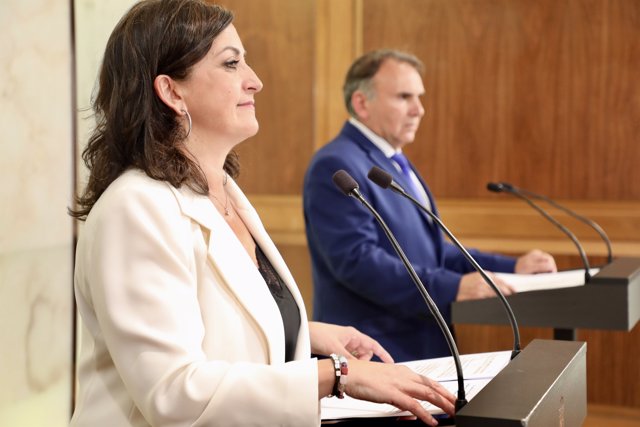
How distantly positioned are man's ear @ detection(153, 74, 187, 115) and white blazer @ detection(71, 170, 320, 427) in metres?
0.17

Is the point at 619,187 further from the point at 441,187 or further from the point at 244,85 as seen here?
Answer: the point at 244,85

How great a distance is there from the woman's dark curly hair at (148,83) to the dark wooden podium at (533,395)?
2.03 ft

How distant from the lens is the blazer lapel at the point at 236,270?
1661 mm

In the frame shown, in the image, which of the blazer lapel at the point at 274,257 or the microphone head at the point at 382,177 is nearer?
the blazer lapel at the point at 274,257

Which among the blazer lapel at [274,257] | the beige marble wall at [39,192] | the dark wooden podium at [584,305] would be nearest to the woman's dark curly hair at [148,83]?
the blazer lapel at [274,257]

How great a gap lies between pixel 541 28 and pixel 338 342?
366 centimetres

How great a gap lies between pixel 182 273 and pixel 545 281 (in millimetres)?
A: 1929

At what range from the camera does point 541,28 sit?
520 cm

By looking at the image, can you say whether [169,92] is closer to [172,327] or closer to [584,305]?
[172,327]

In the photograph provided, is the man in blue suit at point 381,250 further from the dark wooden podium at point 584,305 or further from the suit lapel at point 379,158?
the dark wooden podium at point 584,305

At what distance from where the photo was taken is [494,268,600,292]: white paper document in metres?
3.08

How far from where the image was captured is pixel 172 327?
1.53 meters

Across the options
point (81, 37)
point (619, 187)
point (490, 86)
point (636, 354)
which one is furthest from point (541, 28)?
point (81, 37)

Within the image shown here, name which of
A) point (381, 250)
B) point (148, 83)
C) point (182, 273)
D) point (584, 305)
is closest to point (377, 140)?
point (381, 250)
